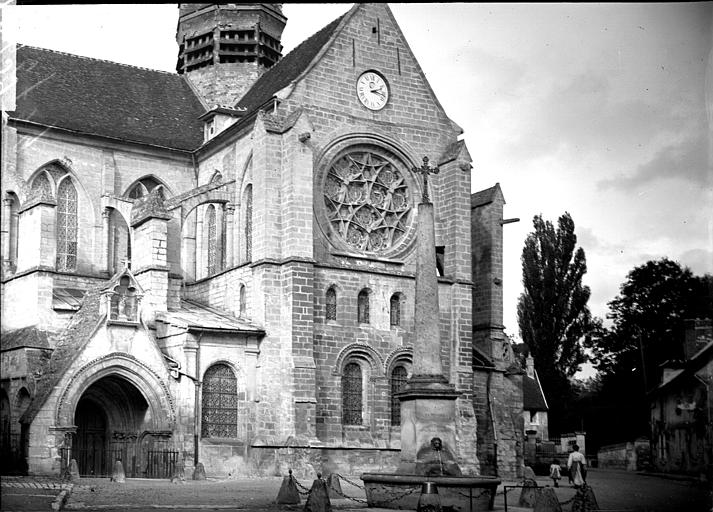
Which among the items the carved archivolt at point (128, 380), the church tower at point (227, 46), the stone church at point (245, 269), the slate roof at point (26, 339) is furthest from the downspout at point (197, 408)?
the church tower at point (227, 46)

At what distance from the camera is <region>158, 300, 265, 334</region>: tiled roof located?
109 feet

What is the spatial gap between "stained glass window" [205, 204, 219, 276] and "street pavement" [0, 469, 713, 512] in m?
9.86

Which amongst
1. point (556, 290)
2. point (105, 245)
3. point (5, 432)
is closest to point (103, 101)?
point (105, 245)

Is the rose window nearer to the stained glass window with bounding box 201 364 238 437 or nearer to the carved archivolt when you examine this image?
the stained glass window with bounding box 201 364 238 437

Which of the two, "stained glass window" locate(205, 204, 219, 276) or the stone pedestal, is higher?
"stained glass window" locate(205, 204, 219, 276)

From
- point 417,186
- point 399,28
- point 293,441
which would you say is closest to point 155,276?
point 293,441

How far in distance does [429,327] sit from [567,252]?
3833cm

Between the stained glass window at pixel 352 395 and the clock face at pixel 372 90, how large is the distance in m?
9.08

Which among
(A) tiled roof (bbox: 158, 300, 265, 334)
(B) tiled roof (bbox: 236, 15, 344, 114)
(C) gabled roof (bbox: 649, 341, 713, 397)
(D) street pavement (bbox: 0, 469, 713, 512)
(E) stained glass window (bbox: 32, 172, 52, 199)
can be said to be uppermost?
(B) tiled roof (bbox: 236, 15, 344, 114)

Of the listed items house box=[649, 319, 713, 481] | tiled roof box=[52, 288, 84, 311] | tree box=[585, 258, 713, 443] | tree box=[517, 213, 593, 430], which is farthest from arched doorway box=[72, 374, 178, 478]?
tree box=[517, 213, 593, 430]

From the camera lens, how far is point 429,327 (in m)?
23.5

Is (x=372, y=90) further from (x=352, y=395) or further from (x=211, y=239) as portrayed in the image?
(x=352, y=395)

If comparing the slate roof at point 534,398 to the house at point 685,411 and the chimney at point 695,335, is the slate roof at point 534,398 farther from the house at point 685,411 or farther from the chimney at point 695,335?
the chimney at point 695,335

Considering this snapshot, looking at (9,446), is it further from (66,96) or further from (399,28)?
(399,28)
